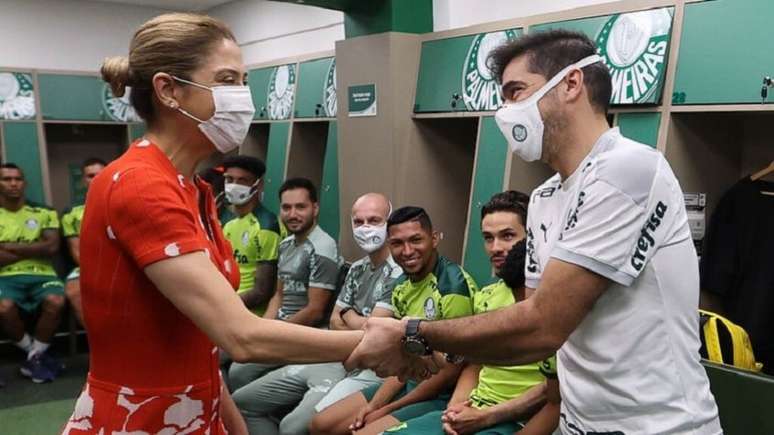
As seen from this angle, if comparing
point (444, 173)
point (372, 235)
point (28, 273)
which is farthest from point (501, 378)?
point (28, 273)

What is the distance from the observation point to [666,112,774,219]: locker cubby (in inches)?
110

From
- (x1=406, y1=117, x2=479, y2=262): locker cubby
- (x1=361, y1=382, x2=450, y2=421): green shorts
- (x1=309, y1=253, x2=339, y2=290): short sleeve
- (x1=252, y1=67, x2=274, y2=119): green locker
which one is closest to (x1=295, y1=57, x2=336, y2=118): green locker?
(x1=252, y1=67, x2=274, y2=119): green locker

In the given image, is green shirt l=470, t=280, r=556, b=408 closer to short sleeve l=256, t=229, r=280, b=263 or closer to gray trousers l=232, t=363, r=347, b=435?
gray trousers l=232, t=363, r=347, b=435

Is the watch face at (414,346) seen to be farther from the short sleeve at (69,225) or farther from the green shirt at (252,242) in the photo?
the short sleeve at (69,225)

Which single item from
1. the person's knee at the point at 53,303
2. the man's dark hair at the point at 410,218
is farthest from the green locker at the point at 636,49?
the person's knee at the point at 53,303

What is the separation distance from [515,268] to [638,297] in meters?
1.25

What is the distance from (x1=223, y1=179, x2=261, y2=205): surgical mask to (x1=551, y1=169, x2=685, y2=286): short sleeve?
3.24 metres

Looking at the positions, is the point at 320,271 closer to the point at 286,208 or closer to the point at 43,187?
the point at 286,208

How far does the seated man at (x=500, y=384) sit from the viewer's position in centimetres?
237

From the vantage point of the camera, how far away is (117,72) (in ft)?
4.39

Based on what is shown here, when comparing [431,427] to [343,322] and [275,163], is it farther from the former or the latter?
[275,163]

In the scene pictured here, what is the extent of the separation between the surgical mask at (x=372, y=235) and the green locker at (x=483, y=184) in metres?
0.46

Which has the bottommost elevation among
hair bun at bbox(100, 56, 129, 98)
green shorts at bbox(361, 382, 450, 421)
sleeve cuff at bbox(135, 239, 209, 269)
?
green shorts at bbox(361, 382, 450, 421)

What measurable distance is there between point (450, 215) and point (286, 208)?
997 millimetres
